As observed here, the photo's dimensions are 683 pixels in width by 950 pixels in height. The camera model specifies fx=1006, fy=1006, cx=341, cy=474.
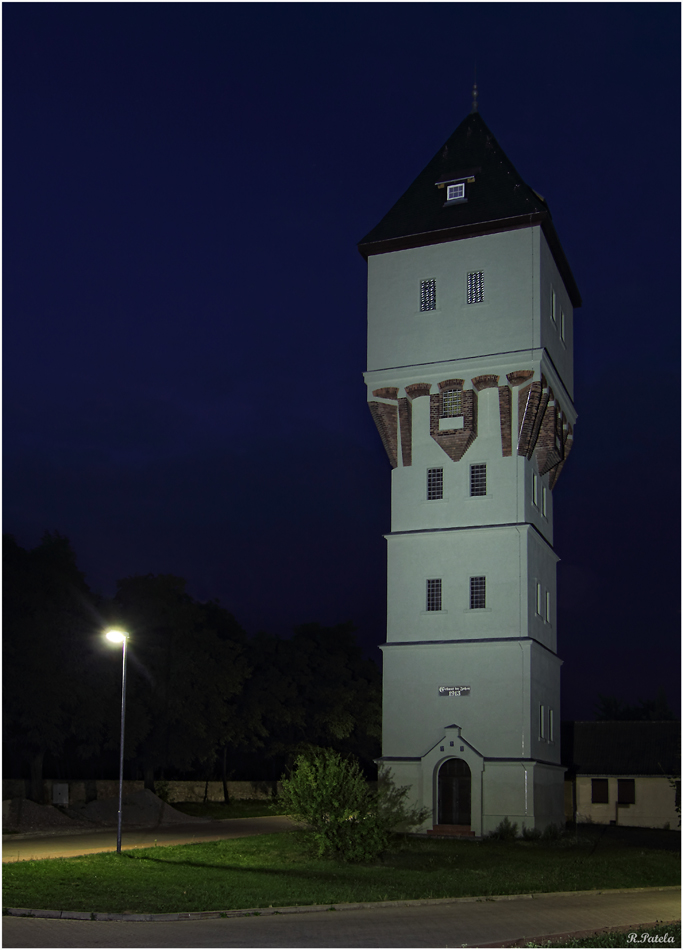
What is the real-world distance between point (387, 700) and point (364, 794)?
13331 mm

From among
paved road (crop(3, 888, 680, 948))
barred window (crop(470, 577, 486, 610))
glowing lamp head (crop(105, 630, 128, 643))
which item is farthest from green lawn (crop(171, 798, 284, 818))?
paved road (crop(3, 888, 680, 948))

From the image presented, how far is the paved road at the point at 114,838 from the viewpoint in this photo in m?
31.5

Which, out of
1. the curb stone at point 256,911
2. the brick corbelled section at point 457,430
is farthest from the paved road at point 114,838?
the brick corbelled section at point 457,430

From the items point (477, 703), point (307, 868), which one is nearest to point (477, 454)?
point (477, 703)

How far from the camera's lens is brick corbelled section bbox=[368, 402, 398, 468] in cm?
4716

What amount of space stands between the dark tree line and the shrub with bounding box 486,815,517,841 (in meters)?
17.5

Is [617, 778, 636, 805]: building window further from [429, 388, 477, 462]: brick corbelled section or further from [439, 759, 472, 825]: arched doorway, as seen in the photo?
[429, 388, 477, 462]: brick corbelled section

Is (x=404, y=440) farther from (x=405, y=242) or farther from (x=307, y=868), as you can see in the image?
(x=307, y=868)

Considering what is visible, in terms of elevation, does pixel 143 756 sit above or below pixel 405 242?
below

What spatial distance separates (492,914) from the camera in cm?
2150

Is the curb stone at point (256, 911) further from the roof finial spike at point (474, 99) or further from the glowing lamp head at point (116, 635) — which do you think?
the roof finial spike at point (474, 99)

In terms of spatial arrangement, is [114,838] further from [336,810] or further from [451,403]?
[451,403]

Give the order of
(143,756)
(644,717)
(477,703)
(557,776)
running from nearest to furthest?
(477,703)
(557,776)
(143,756)
(644,717)

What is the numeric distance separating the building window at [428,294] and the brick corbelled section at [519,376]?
5.34 metres
